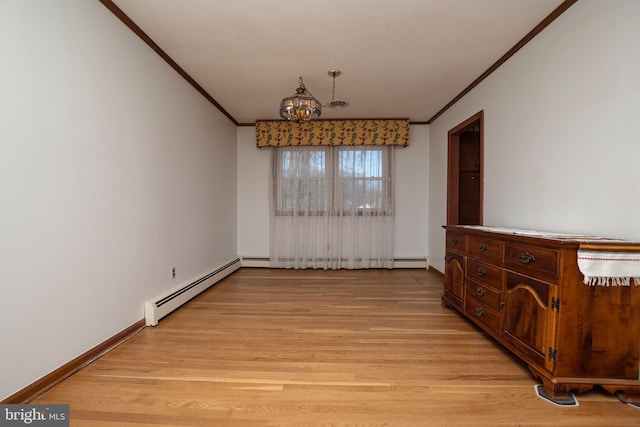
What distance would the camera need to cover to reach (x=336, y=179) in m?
4.87

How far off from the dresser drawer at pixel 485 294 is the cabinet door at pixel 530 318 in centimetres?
9

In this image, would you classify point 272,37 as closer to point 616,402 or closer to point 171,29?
point 171,29

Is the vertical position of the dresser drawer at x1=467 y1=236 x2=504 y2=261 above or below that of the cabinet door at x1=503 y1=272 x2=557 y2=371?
above

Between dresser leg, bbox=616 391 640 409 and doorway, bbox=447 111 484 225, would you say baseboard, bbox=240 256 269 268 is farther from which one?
dresser leg, bbox=616 391 640 409

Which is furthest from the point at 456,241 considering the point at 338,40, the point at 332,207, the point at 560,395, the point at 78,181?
the point at 78,181

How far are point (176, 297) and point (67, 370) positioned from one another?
1.17 m

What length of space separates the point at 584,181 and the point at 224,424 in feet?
8.71

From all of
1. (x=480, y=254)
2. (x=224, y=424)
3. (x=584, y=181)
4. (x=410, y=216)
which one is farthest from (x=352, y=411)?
(x=410, y=216)

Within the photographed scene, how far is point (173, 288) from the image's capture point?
297 centimetres

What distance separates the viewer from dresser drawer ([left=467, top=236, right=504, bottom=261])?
2.09m

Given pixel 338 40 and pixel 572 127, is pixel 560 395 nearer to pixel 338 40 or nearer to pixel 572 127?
pixel 572 127

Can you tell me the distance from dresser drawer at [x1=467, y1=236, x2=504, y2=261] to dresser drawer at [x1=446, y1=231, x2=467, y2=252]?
9 centimetres

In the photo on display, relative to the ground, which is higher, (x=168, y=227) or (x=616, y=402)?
(x=168, y=227)
